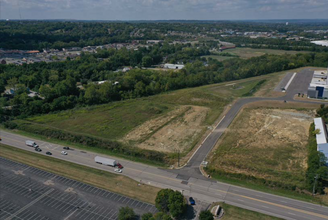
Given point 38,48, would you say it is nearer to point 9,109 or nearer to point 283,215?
point 9,109

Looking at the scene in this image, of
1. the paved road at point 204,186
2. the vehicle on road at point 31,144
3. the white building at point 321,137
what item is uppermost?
the white building at point 321,137

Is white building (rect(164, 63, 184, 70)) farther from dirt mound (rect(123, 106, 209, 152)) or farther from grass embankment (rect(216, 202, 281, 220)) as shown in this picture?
grass embankment (rect(216, 202, 281, 220))

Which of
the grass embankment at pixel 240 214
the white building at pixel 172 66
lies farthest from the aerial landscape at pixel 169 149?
the white building at pixel 172 66

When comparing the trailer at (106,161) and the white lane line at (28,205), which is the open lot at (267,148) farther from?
the white lane line at (28,205)

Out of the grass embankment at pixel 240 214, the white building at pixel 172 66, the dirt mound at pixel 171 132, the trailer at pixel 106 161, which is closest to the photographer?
the grass embankment at pixel 240 214

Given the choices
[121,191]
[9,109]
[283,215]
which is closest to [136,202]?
[121,191]

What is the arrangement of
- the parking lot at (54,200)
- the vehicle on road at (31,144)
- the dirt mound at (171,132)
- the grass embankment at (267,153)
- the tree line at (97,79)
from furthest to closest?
the tree line at (97,79)
the vehicle on road at (31,144)
the dirt mound at (171,132)
the grass embankment at (267,153)
the parking lot at (54,200)
